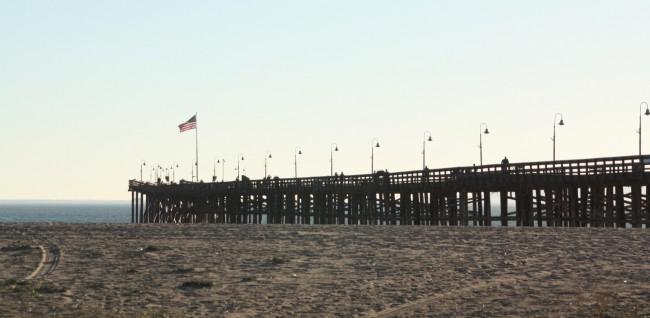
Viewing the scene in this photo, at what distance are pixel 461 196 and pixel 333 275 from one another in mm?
37735

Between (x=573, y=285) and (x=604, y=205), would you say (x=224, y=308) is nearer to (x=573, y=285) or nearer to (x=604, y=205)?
(x=573, y=285)

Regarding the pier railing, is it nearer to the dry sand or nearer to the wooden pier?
the wooden pier

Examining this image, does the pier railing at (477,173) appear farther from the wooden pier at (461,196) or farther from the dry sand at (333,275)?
the dry sand at (333,275)

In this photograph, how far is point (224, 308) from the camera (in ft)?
61.9

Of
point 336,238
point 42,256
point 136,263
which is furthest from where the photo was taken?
point 336,238

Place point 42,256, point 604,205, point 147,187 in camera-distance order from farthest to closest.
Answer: point 147,187
point 604,205
point 42,256

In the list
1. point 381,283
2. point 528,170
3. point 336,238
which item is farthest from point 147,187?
point 381,283

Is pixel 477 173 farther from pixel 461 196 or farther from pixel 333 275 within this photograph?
pixel 333 275

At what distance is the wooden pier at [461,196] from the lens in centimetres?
4850

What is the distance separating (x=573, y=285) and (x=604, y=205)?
32437mm

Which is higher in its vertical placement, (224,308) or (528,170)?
(528,170)

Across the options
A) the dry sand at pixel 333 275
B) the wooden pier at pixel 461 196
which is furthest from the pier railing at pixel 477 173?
the dry sand at pixel 333 275

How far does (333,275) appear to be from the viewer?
74.4ft

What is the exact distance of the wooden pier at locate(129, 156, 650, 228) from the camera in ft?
159
